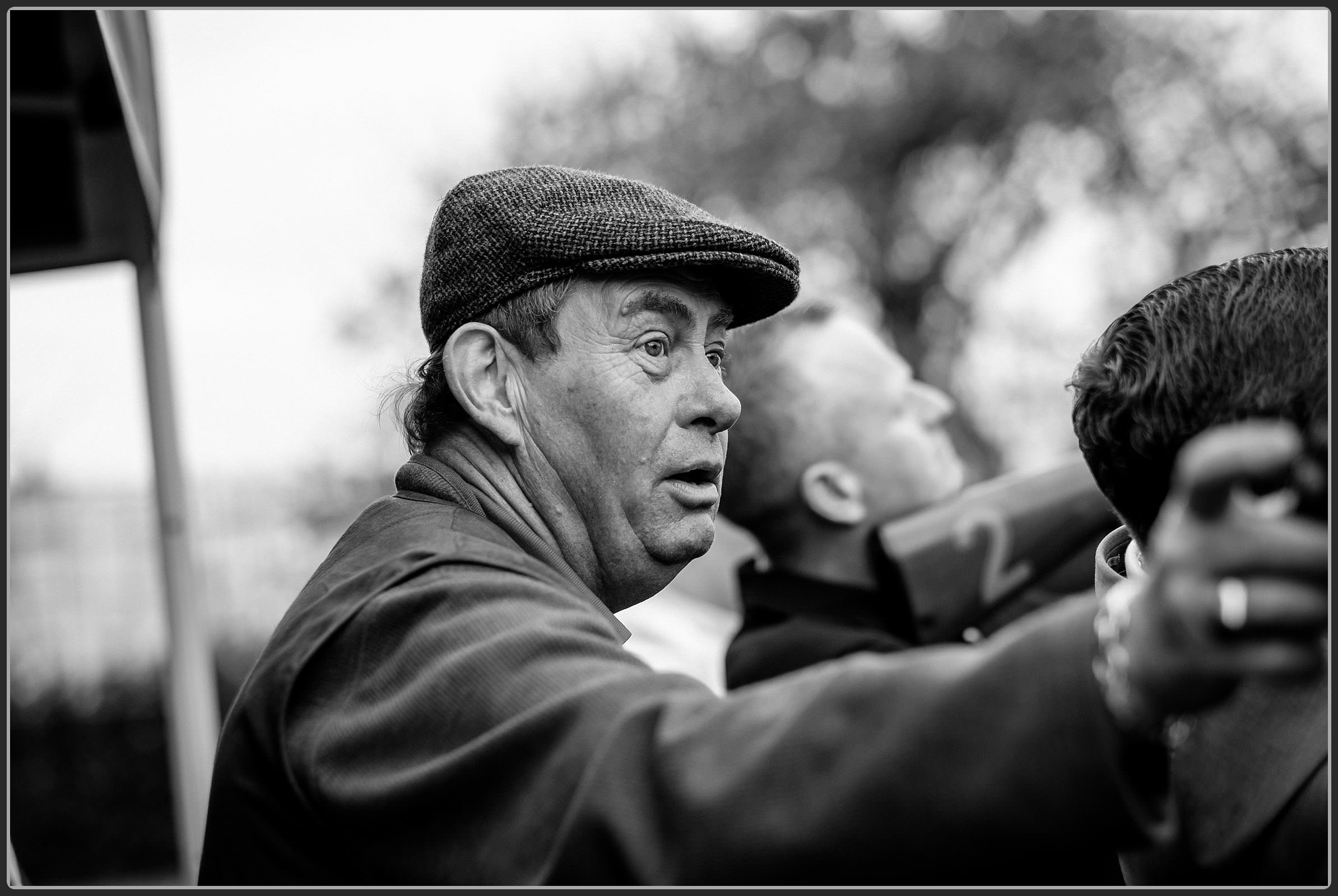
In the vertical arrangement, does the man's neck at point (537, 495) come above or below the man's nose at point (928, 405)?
above

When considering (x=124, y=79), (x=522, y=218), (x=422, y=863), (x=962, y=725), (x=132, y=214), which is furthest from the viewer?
(x=132, y=214)

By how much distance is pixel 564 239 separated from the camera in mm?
1933

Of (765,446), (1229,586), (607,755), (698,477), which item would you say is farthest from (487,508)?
(765,446)

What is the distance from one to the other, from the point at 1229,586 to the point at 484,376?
1.34 m

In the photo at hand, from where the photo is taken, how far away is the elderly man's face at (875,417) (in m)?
3.53

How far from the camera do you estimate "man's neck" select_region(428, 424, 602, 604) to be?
2.01m

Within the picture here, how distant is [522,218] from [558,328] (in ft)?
0.58

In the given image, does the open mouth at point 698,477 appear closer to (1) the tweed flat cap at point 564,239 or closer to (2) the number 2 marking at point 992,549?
(1) the tweed flat cap at point 564,239

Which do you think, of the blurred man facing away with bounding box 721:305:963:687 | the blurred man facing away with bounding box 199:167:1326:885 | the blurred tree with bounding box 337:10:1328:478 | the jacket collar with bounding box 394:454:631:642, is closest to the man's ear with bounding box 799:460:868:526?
the blurred man facing away with bounding box 721:305:963:687

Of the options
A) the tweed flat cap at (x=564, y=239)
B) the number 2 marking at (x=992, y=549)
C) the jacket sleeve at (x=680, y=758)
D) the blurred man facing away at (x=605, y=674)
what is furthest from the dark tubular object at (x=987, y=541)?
the jacket sleeve at (x=680, y=758)

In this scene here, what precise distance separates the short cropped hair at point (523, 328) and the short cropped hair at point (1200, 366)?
634 mm

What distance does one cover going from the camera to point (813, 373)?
11.7 feet

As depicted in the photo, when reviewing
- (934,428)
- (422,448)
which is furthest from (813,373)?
(422,448)

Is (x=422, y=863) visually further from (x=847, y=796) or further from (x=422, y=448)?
(x=422, y=448)
